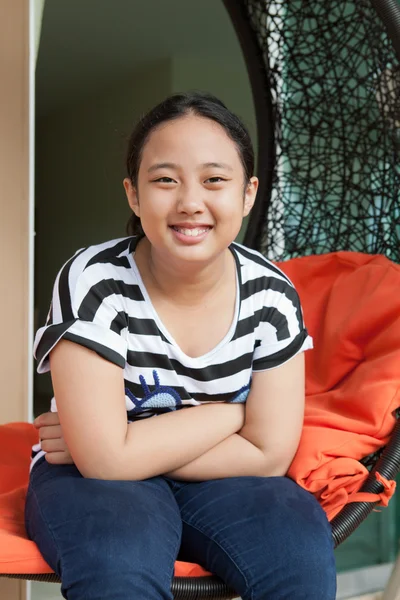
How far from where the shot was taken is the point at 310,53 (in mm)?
2055

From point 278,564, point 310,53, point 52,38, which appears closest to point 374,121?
point 310,53

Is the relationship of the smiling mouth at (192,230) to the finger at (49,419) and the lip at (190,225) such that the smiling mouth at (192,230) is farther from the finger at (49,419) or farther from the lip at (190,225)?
the finger at (49,419)

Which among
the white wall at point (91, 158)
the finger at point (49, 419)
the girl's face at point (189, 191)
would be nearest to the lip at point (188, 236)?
the girl's face at point (189, 191)

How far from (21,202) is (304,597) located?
4.08 feet

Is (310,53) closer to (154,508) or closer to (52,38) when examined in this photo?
(154,508)

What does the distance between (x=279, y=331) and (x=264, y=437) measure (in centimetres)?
17

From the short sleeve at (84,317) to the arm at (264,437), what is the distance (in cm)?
22

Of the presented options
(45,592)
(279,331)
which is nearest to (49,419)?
(279,331)

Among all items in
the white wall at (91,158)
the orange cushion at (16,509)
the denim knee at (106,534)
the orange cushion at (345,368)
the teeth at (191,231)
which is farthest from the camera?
the white wall at (91,158)

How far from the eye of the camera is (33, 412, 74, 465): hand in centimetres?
122

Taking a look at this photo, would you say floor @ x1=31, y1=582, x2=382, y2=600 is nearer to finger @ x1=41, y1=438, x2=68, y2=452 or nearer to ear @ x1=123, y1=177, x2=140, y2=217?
finger @ x1=41, y1=438, x2=68, y2=452

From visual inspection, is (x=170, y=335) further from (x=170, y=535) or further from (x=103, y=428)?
(x=170, y=535)

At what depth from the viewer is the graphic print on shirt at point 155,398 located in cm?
124

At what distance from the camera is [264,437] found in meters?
1.25
